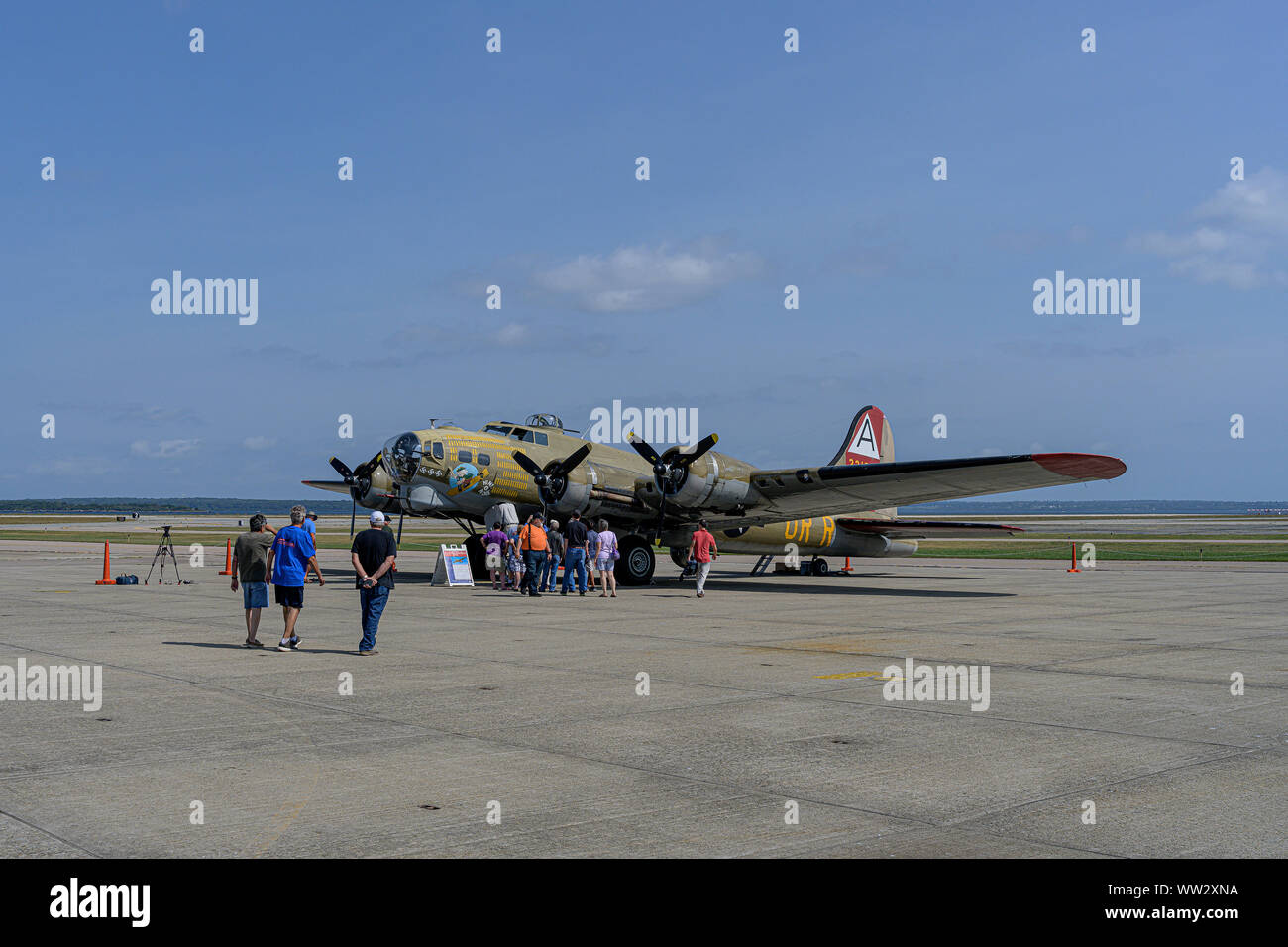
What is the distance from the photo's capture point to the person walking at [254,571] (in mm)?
15180

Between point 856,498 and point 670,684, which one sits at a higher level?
point 856,498

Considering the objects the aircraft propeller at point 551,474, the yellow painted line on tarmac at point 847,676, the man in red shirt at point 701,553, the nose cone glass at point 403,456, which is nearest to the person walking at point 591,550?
the aircraft propeller at point 551,474

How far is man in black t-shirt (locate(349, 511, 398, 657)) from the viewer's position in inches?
564

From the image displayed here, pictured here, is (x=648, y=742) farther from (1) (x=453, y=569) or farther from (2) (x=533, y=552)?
(1) (x=453, y=569)

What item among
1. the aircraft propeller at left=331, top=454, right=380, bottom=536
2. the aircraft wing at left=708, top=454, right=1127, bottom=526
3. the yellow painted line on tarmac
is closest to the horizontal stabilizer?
the aircraft propeller at left=331, top=454, right=380, bottom=536

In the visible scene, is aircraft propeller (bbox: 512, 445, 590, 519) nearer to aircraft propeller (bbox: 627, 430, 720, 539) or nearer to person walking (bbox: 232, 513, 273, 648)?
aircraft propeller (bbox: 627, 430, 720, 539)

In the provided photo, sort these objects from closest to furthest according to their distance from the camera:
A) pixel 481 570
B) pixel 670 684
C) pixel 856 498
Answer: pixel 670 684, pixel 856 498, pixel 481 570

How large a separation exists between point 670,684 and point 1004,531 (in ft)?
76.7

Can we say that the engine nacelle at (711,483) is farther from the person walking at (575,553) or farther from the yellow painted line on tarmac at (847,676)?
the yellow painted line on tarmac at (847,676)

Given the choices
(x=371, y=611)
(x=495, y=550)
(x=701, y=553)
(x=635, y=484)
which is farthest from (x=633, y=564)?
(x=371, y=611)

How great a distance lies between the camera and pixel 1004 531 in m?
32.7

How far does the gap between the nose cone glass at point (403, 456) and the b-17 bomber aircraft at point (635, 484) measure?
0.10ft
